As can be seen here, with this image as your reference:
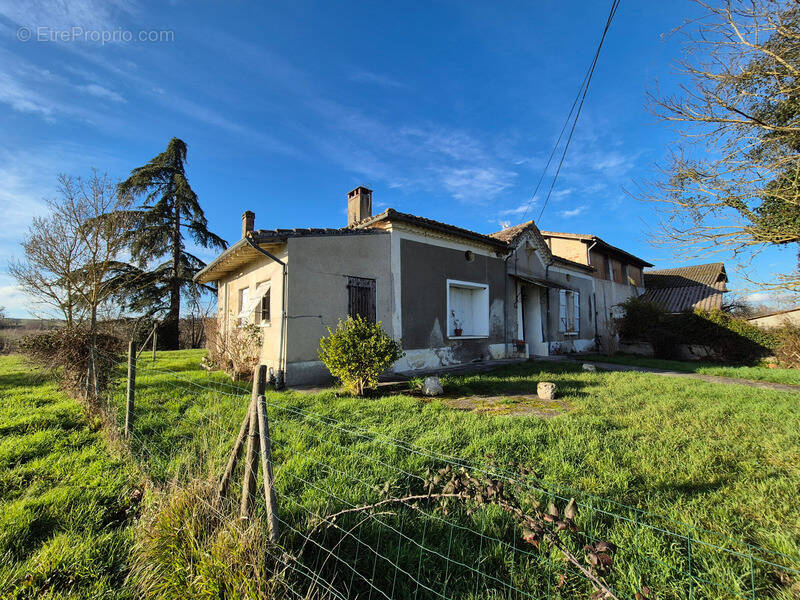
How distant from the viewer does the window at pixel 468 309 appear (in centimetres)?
1028

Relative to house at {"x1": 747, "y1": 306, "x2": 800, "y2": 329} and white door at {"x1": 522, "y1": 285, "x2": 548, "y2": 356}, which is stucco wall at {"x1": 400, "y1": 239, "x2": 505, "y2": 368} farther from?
house at {"x1": 747, "y1": 306, "x2": 800, "y2": 329}

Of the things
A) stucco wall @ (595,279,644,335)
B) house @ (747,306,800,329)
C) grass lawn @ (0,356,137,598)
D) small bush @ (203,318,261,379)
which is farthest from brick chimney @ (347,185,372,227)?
house @ (747,306,800,329)

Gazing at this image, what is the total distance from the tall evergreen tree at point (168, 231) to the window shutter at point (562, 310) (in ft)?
62.4

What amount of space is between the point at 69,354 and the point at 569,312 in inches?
647

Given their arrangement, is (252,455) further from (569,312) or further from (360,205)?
(569,312)

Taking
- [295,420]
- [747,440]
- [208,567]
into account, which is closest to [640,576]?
[208,567]

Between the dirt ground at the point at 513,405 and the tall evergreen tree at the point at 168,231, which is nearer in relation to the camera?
the dirt ground at the point at 513,405

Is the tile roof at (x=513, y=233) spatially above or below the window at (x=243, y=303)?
above

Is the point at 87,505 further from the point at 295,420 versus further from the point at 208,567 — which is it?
the point at 295,420

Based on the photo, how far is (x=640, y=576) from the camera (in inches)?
82.1

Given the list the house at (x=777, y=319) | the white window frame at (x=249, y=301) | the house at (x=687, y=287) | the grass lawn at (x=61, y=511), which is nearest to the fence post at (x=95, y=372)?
the grass lawn at (x=61, y=511)

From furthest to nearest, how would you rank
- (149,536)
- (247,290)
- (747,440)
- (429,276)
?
(247,290), (429,276), (747,440), (149,536)

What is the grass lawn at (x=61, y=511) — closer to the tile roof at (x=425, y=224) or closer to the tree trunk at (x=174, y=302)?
the tile roof at (x=425, y=224)

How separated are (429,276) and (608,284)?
13920 mm
